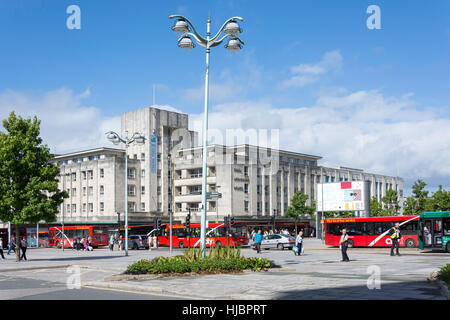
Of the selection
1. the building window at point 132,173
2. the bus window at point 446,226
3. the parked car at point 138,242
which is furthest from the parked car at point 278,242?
the building window at point 132,173

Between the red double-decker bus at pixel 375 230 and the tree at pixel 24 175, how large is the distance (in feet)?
78.0

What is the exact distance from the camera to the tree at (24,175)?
1164 inches

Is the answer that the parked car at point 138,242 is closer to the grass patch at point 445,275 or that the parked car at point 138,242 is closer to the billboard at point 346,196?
the billboard at point 346,196

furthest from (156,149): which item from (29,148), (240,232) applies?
(29,148)

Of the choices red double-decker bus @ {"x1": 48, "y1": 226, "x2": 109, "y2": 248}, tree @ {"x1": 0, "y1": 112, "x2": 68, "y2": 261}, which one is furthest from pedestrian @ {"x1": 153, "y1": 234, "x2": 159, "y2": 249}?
tree @ {"x1": 0, "y1": 112, "x2": 68, "y2": 261}

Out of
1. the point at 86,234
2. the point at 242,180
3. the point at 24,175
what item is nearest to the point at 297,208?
the point at 242,180

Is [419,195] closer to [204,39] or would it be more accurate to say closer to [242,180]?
[242,180]

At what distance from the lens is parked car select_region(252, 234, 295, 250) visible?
43125 mm

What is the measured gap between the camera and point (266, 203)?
8731cm

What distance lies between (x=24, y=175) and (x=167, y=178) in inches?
2224

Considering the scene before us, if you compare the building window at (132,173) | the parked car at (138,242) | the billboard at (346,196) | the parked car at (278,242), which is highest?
the building window at (132,173)

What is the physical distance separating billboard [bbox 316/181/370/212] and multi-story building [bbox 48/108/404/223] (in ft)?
71.0
